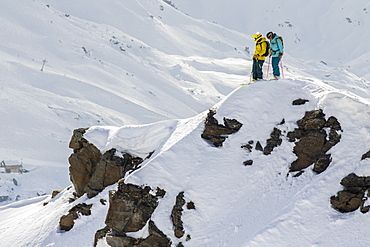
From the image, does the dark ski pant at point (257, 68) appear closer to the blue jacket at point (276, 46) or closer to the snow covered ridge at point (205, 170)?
the blue jacket at point (276, 46)

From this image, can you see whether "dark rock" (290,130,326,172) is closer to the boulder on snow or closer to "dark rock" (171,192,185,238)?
"dark rock" (171,192,185,238)

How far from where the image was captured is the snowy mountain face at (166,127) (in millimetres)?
12500

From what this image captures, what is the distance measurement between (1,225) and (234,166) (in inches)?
397

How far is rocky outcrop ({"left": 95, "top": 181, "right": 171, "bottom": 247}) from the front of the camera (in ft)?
42.1

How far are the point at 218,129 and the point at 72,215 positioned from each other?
5578mm

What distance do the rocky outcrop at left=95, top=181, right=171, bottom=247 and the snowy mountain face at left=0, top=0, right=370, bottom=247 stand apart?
5 cm

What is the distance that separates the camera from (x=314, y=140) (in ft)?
42.6

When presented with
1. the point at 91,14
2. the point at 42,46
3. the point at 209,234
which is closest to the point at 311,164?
the point at 209,234

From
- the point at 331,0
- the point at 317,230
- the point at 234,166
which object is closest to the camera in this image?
A: the point at 317,230

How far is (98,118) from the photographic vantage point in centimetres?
3209

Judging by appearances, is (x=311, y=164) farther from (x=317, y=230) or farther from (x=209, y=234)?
(x=209, y=234)

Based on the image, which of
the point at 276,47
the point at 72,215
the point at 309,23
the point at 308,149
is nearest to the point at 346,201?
the point at 308,149

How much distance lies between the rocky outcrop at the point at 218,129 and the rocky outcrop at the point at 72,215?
4583 millimetres

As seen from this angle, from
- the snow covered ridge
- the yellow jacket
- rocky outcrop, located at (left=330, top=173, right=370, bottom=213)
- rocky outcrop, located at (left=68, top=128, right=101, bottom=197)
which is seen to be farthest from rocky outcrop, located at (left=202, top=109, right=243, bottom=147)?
rocky outcrop, located at (left=68, top=128, right=101, bottom=197)
